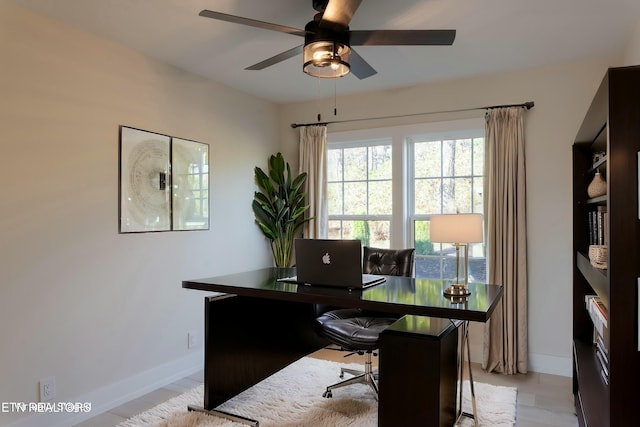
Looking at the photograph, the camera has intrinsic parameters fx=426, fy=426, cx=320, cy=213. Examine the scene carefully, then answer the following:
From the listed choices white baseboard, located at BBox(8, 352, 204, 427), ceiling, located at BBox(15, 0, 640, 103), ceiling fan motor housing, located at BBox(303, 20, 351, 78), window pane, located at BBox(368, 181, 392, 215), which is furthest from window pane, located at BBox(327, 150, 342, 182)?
ceiling fan motor housing, located at BBox(303, 20, 351, 78)

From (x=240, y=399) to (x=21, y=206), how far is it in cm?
183

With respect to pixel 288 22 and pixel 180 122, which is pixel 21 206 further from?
pixel 288 22

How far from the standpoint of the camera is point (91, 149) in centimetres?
282

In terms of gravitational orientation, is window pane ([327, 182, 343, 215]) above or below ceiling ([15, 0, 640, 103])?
below

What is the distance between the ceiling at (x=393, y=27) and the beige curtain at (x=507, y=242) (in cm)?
56

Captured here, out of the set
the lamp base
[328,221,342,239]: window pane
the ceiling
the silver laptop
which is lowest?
the lamp base

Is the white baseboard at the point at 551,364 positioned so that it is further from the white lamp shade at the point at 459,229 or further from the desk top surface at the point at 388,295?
the white lamp shade at the point at 459,229

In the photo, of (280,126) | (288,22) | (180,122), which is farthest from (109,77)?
(280,126)

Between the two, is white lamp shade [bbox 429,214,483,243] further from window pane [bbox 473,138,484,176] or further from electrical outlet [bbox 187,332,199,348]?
electrical outlet [bbox 187,332,199,348]

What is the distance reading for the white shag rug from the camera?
2598 millimetres

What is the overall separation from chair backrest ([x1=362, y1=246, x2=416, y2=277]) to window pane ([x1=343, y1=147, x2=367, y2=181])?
126 cm

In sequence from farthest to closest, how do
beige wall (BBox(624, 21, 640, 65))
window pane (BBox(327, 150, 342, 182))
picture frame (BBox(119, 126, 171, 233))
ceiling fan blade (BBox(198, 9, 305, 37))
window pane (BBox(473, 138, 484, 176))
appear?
window pane (BBox(327, 150, 342, 182)) < window pane (BBox(473, 138, 484, 176)) < picture frame (BBox(119, 126, 171, 233)) < beige wall (BBox(624, 21, 640, 65)) < ceiling fan blade (BBox(198, 9, 305, 37))

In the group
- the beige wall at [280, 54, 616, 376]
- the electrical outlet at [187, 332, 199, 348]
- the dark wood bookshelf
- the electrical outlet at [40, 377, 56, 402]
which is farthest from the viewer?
the electrical outlet at [187, 332, 199, 348]

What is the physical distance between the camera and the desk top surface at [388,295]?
1.84 meters
